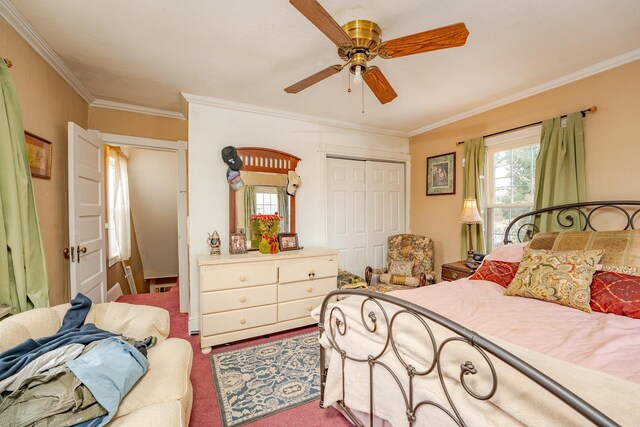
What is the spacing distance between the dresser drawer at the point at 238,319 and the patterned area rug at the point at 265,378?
21 centimetres

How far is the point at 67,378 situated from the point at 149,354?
0.45 m

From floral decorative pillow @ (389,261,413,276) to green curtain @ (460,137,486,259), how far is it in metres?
0.69

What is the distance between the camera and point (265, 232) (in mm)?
3029

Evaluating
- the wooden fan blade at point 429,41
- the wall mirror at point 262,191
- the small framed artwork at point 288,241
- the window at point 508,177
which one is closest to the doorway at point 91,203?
the wall mirror at point 262,191

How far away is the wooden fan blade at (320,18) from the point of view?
1089 mm

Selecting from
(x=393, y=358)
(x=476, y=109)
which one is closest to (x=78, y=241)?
(x=393, y=358)

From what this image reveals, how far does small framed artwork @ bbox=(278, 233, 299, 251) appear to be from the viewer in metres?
3.12

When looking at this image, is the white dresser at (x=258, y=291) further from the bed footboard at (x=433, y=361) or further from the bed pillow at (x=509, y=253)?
the bed pillow at (x=509, y=253)

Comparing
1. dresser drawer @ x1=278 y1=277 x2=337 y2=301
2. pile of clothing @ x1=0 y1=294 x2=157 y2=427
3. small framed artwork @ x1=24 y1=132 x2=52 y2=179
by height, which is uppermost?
small framed artwork @ x1=24 y1=132 x2=52 y2=179

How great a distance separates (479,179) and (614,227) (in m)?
1.20

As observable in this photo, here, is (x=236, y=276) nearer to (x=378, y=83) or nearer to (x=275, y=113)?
(x=275, y=113)

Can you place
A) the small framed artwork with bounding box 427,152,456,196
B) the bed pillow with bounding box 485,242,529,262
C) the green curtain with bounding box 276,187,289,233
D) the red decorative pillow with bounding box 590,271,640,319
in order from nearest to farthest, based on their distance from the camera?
the red decorative pillow with bounding box 590,271,640,319 < the bed pillow with bounding box 485,242,529,262 < the green curtain with bounding box 276,187,289,233 < the small framed artwork with bounding box 427,152,456,196

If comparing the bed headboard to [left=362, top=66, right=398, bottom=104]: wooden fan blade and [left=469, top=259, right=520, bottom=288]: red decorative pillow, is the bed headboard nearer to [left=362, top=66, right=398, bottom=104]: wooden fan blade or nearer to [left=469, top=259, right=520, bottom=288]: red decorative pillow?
[left=469, top=259, right=520, bottom=288]: red decorative pillow

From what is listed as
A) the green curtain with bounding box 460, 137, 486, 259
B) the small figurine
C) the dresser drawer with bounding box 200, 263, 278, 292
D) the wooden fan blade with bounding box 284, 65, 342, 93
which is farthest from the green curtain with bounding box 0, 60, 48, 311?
the green curtain with bounding box 460, 137, 486, 259
